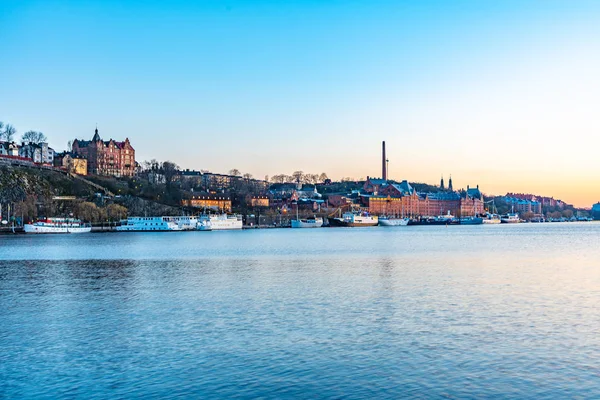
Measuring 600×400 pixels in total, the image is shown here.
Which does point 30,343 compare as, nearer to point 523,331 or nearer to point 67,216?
point 523,331

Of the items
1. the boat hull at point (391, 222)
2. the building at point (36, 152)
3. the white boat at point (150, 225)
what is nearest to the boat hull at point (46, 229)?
the white boat at point (150, 225)

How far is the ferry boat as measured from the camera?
108500 millimetres

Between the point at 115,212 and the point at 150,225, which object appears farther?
the point at 115,212

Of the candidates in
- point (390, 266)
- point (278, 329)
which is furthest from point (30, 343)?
point (390, 266)

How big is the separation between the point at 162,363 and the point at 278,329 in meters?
4.39

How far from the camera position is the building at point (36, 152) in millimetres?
150000

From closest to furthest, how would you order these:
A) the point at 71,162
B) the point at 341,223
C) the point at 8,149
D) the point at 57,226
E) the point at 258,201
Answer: the point at 57,226 → the point at 8,149 → the point at 71,162 → the point at 341,223 → the point at 258,201

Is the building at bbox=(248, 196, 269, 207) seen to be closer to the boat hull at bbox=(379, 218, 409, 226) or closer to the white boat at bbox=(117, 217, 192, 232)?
the boat hull at bbox=(379, 218, 409, 226)

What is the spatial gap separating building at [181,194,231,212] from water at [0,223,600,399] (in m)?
139

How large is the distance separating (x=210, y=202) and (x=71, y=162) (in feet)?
135

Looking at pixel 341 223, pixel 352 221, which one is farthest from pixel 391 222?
pixel 341 223

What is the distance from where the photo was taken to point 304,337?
1634 centimetres

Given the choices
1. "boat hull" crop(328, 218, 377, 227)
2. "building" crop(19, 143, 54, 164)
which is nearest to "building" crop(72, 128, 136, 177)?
"building" crop(19, 143, 54, 164)

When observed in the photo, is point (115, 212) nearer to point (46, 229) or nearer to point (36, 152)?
point (46, 229)
